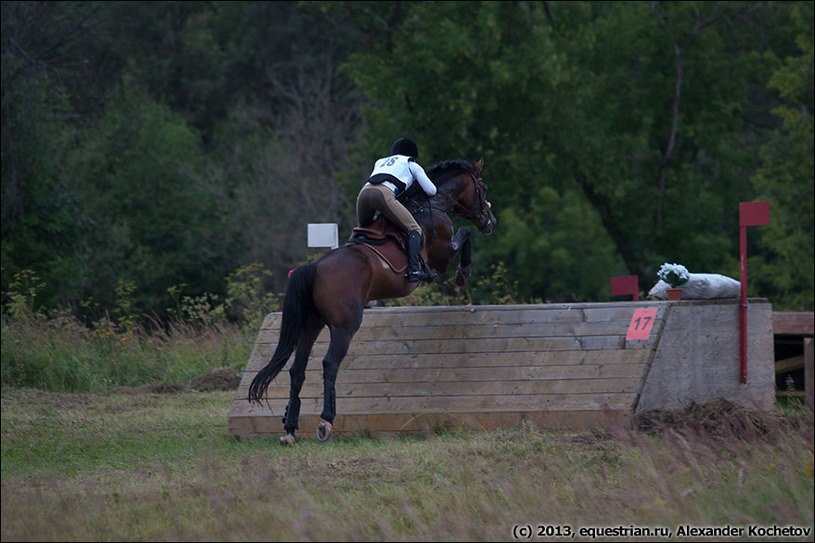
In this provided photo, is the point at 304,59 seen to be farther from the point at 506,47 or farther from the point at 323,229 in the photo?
the point at 323,229

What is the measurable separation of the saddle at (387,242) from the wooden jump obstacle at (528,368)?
0.74m

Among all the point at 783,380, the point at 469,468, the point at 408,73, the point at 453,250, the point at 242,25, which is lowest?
the point at 783,380

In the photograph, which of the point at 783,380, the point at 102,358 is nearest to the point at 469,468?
the point at 783,380

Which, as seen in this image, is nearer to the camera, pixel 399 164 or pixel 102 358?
pixel 399 164

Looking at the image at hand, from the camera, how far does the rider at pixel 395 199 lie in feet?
29.7

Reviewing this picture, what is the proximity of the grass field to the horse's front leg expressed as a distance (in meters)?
1.90

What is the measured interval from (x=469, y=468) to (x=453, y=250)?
3.36 m

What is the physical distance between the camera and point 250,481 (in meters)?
6.00

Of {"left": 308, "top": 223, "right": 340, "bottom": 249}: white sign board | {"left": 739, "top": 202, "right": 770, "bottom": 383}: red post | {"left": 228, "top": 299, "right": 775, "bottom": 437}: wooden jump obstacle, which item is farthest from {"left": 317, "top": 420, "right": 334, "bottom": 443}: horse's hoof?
{"left": 739, "top": 202, "right": 770, "bottom": 383}: red post

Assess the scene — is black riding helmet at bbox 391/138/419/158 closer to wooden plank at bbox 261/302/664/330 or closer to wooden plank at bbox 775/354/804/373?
wooden plank at bbox 261/302/664/330

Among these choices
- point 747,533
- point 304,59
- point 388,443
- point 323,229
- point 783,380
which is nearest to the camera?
point 747,533

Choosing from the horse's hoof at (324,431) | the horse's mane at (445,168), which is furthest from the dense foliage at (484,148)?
the horse's hoof at (324,431)

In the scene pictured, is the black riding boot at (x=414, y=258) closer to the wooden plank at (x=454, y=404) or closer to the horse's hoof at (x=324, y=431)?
the wooden plank at (x=454, y=404)

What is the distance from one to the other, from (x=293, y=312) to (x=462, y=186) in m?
2.52
